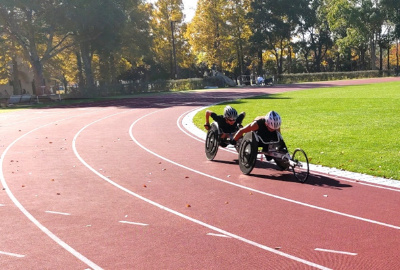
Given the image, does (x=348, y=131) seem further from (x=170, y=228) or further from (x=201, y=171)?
(x=170, y=228)

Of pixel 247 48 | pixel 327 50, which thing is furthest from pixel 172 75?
pixel 327 50

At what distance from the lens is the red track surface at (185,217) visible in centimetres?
608

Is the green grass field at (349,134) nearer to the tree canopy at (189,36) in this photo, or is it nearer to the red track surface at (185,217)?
the red track surface at (185,217)

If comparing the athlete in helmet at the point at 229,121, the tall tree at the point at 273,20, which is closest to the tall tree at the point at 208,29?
the tall tree at the point at 273,20

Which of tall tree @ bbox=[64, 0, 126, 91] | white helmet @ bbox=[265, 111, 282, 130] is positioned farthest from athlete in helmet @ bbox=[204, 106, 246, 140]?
tall tree @ bbox=[64, 0, 126, 91]

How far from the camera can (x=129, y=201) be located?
909cm

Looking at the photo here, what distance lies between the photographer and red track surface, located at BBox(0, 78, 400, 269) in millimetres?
6082

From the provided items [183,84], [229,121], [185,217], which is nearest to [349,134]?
[229,121]

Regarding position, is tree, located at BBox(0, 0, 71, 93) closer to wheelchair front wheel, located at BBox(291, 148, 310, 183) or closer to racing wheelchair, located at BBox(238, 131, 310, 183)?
racing wheelchair, located at BBox(238, 131, 310, 183)

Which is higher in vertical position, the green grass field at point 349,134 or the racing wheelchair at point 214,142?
the racing wheelchair at point 214,142

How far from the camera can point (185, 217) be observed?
7.92 m

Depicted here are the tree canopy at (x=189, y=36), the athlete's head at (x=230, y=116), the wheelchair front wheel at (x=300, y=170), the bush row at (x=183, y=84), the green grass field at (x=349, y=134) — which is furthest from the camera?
the bush row at (x=183, y=84)

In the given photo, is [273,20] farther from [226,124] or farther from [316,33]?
[226,124]

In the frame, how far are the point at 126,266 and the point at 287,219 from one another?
112 inches
